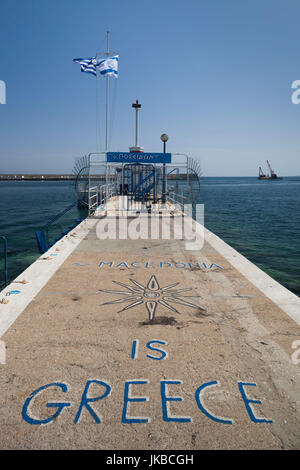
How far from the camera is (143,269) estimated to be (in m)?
7.67

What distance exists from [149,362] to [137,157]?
15109 mm

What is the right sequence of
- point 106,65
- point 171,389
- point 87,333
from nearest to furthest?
point 171,389
point 87,333
point 106,65

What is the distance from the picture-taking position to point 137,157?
57.9ft

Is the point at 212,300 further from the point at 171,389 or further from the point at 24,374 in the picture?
the point at 24,374

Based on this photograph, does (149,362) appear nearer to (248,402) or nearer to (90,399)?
(90,399)

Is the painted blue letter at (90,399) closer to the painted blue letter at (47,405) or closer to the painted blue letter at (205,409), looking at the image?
the painted blue letter at (47,405)

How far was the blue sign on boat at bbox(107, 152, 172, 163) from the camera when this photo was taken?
17406 millimetres

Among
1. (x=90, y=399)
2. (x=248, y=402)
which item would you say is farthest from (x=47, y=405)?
(x=248, y=402)

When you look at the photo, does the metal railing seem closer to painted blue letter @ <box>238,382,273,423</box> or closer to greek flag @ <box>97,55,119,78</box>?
greek flag @ <box>97,55,119,78</box>

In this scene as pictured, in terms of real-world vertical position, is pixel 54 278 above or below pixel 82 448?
above

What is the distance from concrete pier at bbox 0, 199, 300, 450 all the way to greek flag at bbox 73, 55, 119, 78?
18.5 metres

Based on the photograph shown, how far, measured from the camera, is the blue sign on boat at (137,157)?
17406 millimetres

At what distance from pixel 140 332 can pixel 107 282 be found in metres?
2.34

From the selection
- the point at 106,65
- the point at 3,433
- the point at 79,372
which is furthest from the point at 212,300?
the point at 106,65
